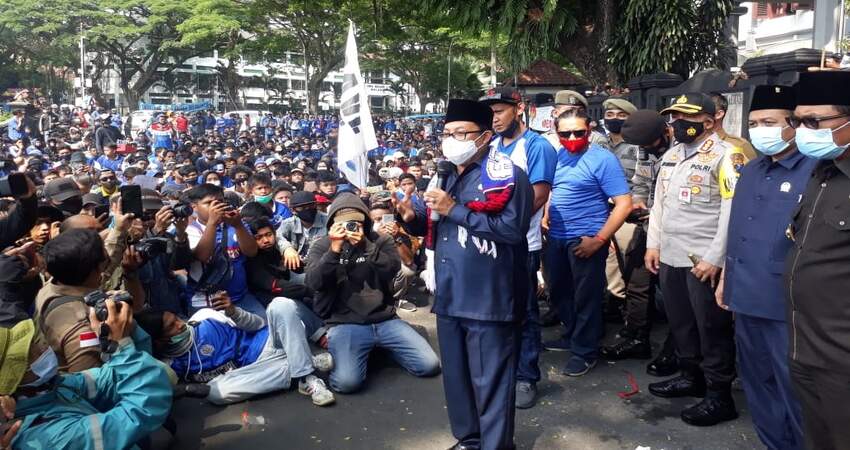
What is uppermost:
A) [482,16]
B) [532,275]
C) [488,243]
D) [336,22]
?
[336,22]

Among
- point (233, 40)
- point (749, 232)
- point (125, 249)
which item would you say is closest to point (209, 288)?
point (125, 249)

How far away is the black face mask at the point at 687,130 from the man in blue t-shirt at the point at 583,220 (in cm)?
63

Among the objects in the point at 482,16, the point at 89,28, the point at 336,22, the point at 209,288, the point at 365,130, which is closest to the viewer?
the point at 209,288

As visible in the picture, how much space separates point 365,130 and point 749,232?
4.17m

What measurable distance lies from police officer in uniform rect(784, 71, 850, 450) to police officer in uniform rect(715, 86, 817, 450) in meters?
0.42

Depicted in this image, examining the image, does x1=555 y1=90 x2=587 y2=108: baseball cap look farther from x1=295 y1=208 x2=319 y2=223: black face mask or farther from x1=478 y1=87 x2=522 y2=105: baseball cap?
x1=295 y1=208 x2=319 y2=223: black face mask

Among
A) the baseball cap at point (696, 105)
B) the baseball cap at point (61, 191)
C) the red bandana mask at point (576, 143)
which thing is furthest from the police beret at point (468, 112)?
the baseball cap at point (61, 191)

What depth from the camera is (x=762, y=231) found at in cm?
313

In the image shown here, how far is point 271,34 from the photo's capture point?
32.2 metres

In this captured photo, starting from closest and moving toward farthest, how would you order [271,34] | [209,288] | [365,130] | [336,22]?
[209,288], [365,130], [336,22], [271,34]

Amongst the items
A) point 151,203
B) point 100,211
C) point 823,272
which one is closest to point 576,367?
point 823,272

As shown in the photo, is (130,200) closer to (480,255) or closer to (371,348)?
(371,348)

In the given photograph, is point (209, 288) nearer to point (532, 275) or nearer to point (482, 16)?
point (532, 275)

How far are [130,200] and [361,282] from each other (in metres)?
1.65
